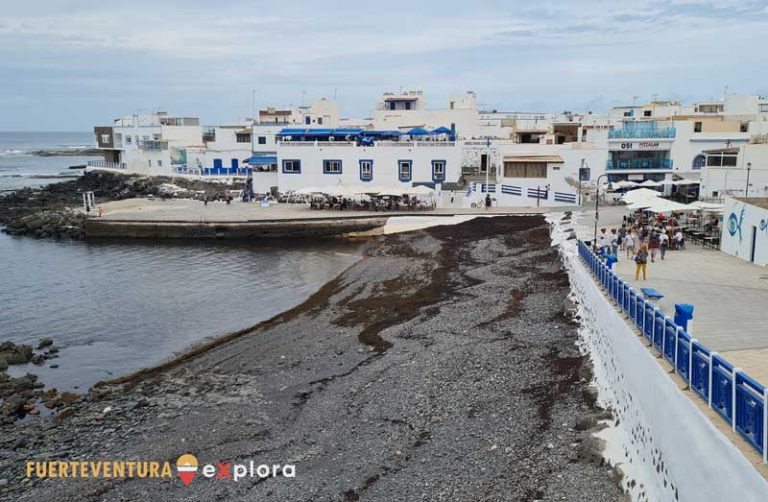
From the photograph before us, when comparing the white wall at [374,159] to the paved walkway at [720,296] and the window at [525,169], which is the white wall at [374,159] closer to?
the window at [525,169]

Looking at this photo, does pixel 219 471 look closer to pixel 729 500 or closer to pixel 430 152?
pixel 729 500

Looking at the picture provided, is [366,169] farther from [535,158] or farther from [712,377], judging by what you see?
[712,377]

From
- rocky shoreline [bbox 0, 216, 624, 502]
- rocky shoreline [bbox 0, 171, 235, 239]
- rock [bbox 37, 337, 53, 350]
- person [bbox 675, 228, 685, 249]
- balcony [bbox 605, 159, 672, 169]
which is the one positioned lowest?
rock [bbox 37, 337, 53, 350]

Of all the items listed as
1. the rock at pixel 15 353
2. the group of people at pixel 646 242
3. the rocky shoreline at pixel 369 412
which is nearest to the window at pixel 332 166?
the rocky shoreline at pixel 369 412

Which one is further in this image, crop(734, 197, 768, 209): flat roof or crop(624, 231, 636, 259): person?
crop(624, 231, 636, 259): person

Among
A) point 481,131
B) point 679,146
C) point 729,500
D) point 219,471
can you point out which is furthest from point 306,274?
point 481,131

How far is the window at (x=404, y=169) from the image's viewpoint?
4481cm

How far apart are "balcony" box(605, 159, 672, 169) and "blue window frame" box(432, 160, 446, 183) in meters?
10.9

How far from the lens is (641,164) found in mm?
43281

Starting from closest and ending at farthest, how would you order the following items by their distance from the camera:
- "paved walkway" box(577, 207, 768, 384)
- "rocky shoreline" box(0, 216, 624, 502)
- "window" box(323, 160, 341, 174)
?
1. "paved walkway" box(577, 207, 768, 384)
2. "rocky shoreline" box(0, 216, 624, 502)
3. "window" box(323, 160, 341, 174)

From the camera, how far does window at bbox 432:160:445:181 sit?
4459 centimetres

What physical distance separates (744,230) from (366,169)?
28989 millimetres

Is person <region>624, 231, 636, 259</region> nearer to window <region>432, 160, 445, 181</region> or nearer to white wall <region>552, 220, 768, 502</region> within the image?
Answer: white wall <region>552, 220, 768, 502</region>

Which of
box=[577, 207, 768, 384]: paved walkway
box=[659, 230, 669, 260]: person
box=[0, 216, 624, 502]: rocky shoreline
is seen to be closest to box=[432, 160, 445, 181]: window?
box=[0, 216, 624, 502]: rocky shoreline
